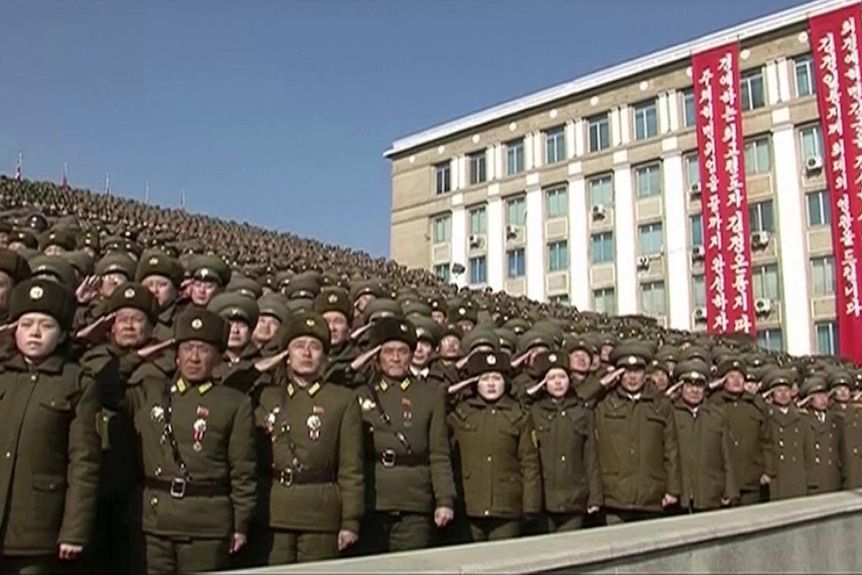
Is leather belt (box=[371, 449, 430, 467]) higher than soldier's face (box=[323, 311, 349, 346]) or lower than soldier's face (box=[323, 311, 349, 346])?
lower

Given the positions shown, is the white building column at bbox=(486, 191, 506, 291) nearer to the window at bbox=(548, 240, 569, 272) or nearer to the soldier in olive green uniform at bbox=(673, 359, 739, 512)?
the window at bbox=(548, 240, 569, 272)

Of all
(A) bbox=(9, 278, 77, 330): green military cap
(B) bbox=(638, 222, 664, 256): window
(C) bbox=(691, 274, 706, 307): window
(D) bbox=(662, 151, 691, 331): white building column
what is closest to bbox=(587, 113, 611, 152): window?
(D) bbox=(662, 151, 691, 331): white building column

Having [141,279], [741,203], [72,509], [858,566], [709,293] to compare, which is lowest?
[858,566]

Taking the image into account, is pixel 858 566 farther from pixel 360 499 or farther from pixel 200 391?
pixel 200 391

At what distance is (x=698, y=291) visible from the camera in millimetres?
31344

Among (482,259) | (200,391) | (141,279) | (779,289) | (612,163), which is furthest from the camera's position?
(482,259)

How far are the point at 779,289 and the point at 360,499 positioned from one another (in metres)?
27.5

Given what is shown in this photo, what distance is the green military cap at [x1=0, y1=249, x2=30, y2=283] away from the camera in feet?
14.9

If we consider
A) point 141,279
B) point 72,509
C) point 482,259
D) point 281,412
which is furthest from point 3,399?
point 482,259

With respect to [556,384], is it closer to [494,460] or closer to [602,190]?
[494,460]

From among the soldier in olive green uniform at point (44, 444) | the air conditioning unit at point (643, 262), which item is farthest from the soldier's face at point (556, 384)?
the air conditioning unit at point (643, 262)

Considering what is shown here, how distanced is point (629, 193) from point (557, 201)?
3397mm

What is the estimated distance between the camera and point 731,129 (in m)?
30.3

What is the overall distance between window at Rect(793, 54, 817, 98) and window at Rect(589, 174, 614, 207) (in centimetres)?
731
